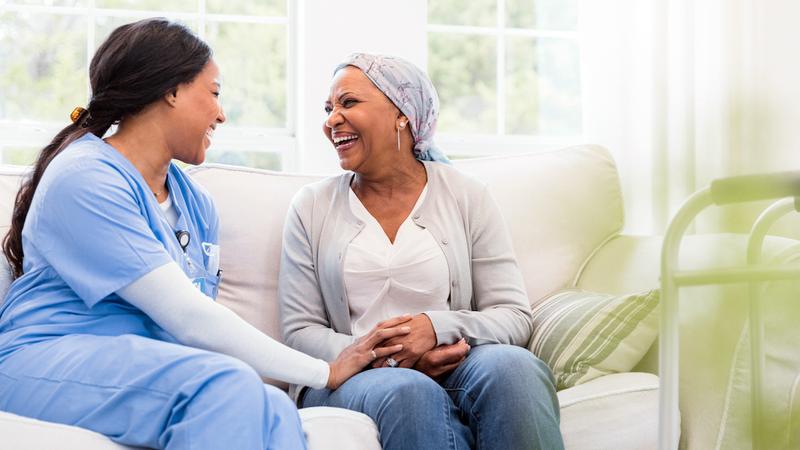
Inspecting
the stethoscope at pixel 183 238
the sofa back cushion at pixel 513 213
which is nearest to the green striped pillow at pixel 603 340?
the sofa back cushion at pixel 513 213

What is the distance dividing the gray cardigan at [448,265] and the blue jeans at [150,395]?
1.57 ft

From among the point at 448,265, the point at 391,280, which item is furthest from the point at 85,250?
the point at 448,265

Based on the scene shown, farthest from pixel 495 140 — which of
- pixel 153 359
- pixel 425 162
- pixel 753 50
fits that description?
pixel 753 50

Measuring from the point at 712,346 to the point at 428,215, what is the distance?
5.71ft

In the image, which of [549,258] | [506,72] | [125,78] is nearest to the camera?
[125,78]

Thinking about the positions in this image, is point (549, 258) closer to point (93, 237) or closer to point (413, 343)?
point (413, 343)

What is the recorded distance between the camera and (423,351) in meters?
1.83

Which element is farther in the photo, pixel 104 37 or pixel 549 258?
pixel 104 37

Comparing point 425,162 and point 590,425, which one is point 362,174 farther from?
point 590,425

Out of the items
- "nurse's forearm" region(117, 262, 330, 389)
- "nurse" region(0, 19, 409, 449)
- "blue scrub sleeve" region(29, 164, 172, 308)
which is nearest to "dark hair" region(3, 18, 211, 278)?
"nurse" region(0, 19, 409, 449)

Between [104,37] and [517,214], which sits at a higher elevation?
[104,37]

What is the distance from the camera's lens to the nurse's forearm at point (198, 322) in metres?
1.51

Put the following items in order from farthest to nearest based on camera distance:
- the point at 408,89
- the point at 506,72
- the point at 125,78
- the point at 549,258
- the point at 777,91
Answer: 1. the point at 506,72
2. the point at 549,258
3. the point at 408,89
4. the point at 125,78
5. the point at 777,91

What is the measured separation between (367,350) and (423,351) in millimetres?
121
